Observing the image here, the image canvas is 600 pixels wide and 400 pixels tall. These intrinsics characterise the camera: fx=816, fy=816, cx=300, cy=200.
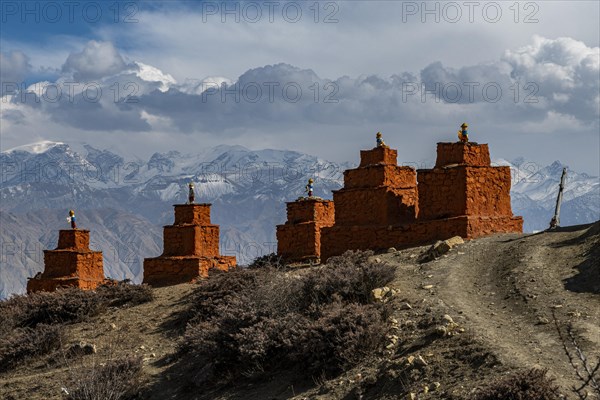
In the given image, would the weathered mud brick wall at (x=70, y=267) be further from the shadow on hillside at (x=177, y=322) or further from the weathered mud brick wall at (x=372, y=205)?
the weathered mud brick wall at (x=372, y=205)

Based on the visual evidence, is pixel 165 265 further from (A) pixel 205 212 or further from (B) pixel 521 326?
(B) pixel 521 326

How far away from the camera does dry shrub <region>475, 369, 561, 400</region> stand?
1059 cm

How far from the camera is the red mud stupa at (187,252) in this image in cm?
3097

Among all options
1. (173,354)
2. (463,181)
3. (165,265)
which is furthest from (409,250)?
(165,265)

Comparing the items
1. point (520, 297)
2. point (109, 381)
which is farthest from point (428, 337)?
point (109, 381)

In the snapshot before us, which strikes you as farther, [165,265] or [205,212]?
[205,212]

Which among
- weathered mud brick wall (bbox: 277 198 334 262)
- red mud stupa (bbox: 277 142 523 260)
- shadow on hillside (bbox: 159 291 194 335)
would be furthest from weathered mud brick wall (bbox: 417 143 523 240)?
shadow on hillside (bbox: 159 291 194 335)

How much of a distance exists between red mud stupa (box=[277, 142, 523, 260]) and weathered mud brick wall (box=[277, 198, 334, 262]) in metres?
4.01

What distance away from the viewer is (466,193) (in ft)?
79.4

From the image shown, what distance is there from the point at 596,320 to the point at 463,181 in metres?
10.9

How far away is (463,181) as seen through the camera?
79.7ft

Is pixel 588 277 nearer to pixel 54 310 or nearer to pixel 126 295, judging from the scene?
pixel 126 295

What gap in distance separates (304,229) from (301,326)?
16224 millimetres

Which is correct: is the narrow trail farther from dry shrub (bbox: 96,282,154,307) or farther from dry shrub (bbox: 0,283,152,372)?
dry shrub (bbox: 0,283,152,372)
